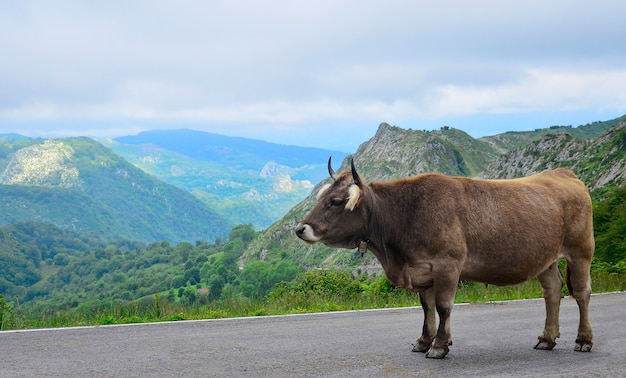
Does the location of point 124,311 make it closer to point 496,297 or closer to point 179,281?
point 496,297

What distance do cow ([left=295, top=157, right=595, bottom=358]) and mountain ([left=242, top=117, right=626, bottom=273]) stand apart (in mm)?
57880

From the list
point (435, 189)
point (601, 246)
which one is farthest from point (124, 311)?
point (601, 246)

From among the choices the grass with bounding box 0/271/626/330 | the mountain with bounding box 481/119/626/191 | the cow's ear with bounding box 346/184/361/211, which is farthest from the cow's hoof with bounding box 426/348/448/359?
the mountain with bounding box 481/119/626/191

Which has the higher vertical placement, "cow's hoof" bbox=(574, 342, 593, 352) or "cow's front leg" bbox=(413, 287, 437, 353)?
"cow's front leg" bbox=(413, 287, 437, 353)

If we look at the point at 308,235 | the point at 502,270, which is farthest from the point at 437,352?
the point at 308,235

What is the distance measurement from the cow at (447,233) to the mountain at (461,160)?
5788 centimetres

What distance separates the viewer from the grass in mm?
11414

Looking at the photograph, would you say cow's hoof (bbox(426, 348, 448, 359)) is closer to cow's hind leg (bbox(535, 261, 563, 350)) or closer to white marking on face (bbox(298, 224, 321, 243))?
cow's hind leg (bbox(535, 261, 563, 350))

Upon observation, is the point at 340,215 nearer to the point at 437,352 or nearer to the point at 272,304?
the point at 437,352

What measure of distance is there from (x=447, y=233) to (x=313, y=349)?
218cm

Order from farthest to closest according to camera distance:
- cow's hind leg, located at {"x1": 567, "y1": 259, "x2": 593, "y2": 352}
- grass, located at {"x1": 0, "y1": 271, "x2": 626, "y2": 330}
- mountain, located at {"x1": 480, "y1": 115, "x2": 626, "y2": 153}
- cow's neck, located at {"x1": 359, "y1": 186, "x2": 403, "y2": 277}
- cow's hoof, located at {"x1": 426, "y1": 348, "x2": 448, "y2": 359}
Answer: mountain, located at {"x1": 480, "y1": 115, "x2": 626, "y2": 153} < grass, located at {"x1": 0, "y1": 271, "x2": 626, "y2": 330} < cow's hind leg, located at {"x1": 567, "y1": 259, "x2": 593, "y2": 352} < cow's neck, located at {"x1": 359, "y1": 186, "x2": 403, "y2": 277} < cow's hoof, located at {"x1": 426, "y1": 348, "x2": 448, "y2": 359}

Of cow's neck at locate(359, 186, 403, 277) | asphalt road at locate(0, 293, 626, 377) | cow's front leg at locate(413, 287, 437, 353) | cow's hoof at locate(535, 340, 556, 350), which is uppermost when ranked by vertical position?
cow's neck at locate(359, 186, 403, 277)

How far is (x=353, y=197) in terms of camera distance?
8.01m

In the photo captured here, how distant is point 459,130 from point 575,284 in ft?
600
